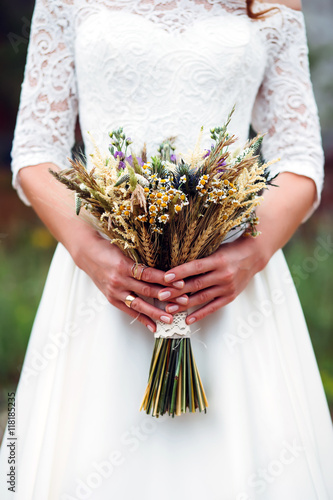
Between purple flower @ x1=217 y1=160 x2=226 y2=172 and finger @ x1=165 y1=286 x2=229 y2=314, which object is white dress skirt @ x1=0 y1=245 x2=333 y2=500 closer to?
finger @ x1=165 y1=286 x2=229 y2=314

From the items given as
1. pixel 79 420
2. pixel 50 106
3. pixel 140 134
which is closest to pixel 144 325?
pixel 79 420

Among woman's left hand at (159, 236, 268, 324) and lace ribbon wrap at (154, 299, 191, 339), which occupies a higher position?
woman's left hand at (159, 236, 268, 324)

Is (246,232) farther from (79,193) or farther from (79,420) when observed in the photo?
(79,420)

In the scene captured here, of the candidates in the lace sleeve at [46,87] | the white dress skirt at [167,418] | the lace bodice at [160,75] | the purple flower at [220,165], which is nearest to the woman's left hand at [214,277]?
the white dress skirt at [167,418]

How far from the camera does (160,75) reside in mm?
1444

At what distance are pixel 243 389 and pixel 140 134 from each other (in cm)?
78

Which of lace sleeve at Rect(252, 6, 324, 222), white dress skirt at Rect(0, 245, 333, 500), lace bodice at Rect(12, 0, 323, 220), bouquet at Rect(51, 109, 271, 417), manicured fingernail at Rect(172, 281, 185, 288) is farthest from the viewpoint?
lace sleeve at Rect(252, 6, 324, 222)

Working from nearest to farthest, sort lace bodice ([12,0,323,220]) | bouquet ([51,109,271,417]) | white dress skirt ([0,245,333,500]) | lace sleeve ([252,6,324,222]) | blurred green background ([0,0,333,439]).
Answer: bouquet ([51,109,271,417])
white dress skirt ([0,245,333,500])
lace bodice ([12,0,323,220])
lace sleeve ([252,6,324,222])
blurred green background ([0,0,333,439])

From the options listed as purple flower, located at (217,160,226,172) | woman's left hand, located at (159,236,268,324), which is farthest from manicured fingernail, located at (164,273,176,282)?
purple flower, located at (217,160,226,172)

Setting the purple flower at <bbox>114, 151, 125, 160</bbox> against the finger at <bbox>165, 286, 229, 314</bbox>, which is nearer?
the purple flower at <bbox>114, 151, 125, 160</bbox>

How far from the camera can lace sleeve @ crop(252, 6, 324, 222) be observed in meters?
1.59

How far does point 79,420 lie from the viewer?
1.34 m

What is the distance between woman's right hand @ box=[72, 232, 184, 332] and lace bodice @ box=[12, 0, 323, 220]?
0.35 metres

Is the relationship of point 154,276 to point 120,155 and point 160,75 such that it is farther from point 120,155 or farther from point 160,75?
point 160,75
